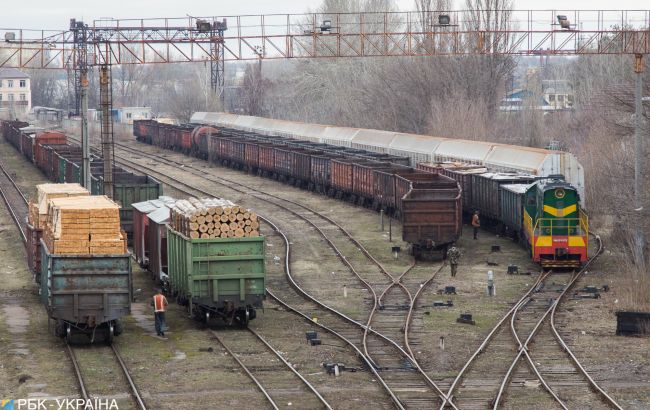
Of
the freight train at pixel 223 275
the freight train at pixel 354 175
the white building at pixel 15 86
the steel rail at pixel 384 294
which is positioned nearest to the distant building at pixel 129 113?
the white building at pixel 15 86

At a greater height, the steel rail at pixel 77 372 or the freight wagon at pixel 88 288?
the freight wagon at pixel 88 288

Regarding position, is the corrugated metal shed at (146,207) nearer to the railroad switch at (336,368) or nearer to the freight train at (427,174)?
the freight train at (427,174)

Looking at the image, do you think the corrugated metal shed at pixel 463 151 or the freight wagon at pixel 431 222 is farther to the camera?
the corrugated metal shed at pixel 463 151

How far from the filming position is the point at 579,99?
7938cm

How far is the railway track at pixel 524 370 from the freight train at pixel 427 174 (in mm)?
6063

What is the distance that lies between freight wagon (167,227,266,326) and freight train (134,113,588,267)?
441 inches

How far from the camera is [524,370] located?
19.6 metres

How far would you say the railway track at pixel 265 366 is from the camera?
1759 cm

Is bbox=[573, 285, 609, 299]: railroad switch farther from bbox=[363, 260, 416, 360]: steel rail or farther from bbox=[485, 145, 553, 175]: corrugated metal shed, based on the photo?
bbox=[485, 145, 553, 175]: corrugated metal shed

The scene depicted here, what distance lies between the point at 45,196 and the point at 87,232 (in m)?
6.23

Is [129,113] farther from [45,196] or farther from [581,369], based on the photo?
[581,369]

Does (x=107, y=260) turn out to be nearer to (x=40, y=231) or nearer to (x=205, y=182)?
(x=40, y=231)

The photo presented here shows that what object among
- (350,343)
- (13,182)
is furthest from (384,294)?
(13,182)

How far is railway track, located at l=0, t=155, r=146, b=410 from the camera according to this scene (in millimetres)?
17781
